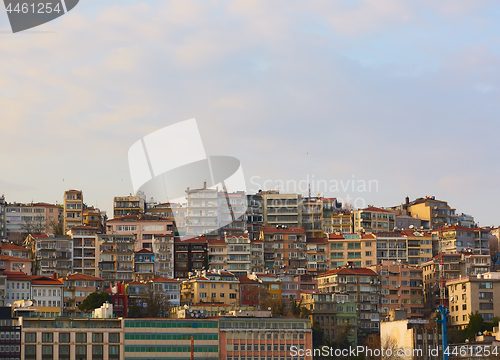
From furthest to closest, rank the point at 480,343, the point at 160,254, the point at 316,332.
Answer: the point at 160,254 < the point at 316,332 < the point at 480,343

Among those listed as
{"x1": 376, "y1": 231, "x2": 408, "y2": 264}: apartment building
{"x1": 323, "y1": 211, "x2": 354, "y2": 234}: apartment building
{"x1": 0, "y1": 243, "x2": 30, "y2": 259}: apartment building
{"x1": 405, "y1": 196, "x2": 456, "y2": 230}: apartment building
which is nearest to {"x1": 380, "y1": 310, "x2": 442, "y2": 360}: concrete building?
{"x1": 376, "y1": 231, "x2": 408, "y2": 264}: apartment building

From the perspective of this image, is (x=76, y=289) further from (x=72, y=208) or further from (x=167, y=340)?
(x=72, y=208)

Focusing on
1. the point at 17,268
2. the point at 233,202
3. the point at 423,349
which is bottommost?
the point at 423,349

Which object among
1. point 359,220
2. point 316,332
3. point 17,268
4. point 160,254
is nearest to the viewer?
point 316,332

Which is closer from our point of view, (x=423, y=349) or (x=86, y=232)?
(x=423, y=349)

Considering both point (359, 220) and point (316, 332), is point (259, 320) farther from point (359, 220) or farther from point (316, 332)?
point (359, 220)

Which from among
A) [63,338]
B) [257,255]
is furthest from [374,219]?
[63,338]

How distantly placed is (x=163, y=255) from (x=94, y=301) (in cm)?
1857

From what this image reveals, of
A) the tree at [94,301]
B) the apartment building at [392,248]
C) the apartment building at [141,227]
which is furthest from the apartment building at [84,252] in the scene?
the apartment building at [392,248]

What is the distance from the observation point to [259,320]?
75000 mm

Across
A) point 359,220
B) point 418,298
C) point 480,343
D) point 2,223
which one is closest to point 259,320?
point 480,343

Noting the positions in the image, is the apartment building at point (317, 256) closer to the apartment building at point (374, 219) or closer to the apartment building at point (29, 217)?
the apartment building at point (374, 219)

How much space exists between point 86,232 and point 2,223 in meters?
25.7

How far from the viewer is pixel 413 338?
74.7m
